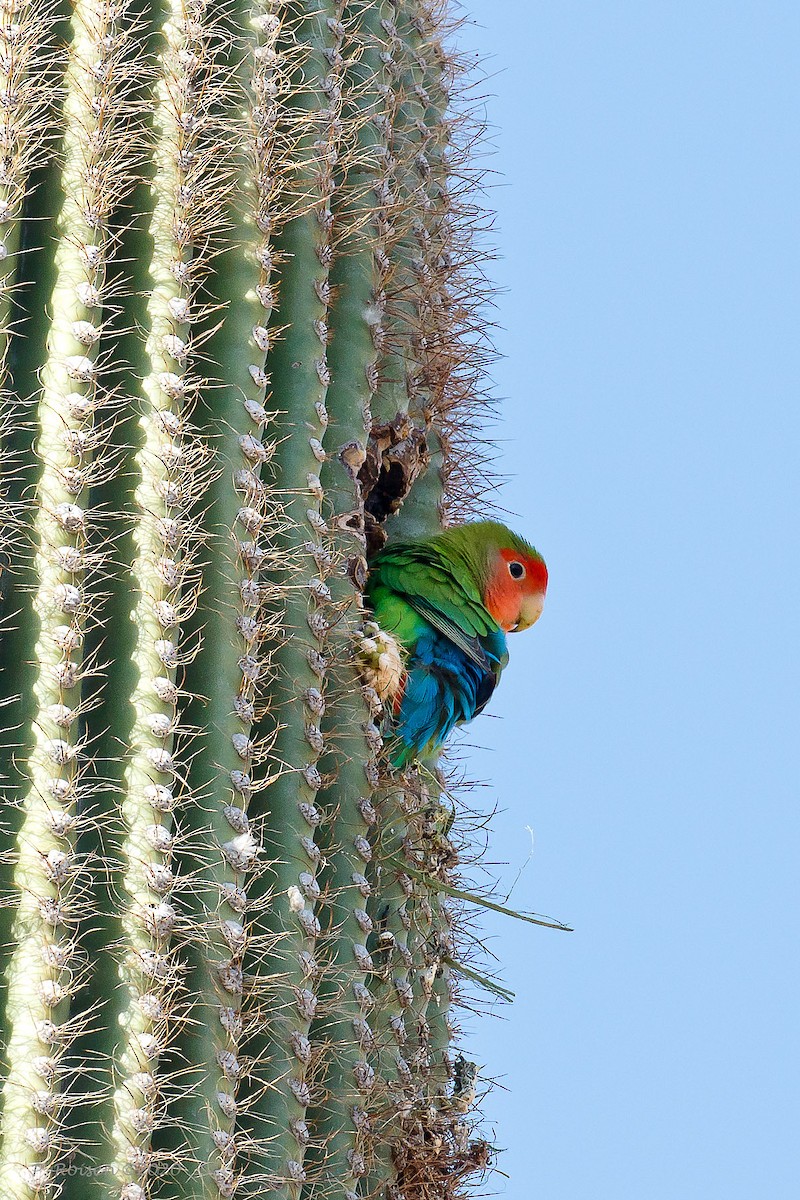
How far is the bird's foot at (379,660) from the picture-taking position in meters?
2.71

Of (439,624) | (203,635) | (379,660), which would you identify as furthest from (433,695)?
(203,635)

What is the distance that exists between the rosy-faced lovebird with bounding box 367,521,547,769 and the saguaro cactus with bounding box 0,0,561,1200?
20 cm

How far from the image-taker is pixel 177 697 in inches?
89.6

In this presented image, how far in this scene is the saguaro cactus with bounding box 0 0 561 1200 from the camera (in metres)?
2.11

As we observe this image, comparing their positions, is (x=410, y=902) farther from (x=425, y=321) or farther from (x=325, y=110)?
(x=325, y=110)

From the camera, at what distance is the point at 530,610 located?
343cm

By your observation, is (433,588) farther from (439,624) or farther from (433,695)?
(433,695)

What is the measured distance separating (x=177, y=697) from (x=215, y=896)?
1.08 feet

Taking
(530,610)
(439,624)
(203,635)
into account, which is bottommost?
(203,635)

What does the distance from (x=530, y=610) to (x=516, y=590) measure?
86 millimetres

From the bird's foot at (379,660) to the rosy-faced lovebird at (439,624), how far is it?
10 cm

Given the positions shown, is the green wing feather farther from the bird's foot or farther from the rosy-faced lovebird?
the bird's foot

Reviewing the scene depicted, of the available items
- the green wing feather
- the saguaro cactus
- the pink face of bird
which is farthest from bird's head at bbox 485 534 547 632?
the saguaro cactus

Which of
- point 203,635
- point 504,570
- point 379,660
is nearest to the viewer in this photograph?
point 203,635
